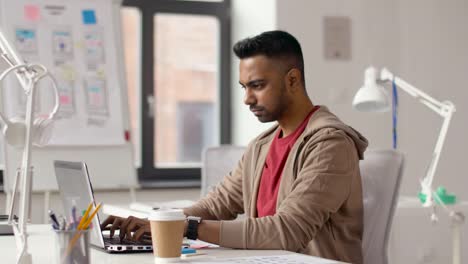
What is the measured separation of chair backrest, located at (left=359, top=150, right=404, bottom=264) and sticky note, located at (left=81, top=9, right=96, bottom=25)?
2.45 metres

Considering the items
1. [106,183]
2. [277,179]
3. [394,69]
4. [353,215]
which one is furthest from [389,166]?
[394,69]

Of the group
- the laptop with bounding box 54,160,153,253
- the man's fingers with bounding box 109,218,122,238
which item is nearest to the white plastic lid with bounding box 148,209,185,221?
the laptop with bounding box 54,160,153,253

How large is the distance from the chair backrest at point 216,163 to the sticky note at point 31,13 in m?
1.57

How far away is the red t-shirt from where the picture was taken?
7.72ft

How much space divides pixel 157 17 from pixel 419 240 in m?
2.16

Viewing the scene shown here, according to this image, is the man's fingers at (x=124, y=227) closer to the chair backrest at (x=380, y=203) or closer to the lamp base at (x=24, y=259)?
the lamp base at (x=24, y=259)

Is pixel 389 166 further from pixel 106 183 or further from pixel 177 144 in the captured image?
pixel 177 144

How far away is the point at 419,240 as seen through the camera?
133 inches

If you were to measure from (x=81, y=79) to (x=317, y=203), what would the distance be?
244 centimetres

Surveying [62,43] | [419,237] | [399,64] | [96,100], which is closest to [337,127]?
[419,237]

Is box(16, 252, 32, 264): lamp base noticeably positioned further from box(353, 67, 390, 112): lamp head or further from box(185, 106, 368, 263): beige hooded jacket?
box(353, 67, 390, 112): lamp head

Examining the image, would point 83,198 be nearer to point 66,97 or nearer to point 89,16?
point 66,97

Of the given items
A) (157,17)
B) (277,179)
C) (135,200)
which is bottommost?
(135,200)

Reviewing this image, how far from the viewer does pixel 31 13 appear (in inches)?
164
